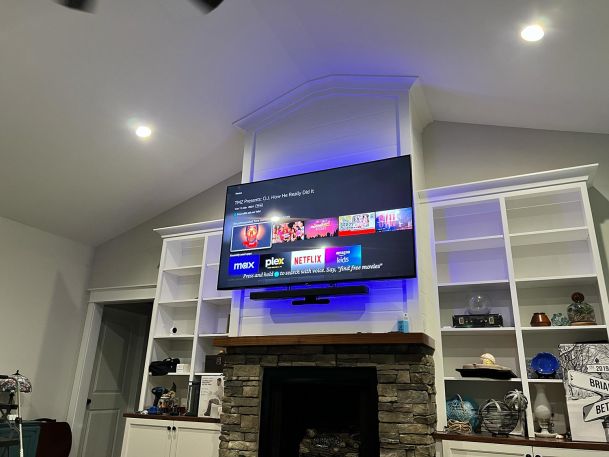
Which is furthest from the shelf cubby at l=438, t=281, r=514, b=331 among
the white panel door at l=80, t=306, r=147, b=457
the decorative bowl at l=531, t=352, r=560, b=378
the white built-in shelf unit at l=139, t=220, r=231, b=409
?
the white panel door at l=80, t=306, r=147, b=457

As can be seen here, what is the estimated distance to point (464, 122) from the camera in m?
4.19

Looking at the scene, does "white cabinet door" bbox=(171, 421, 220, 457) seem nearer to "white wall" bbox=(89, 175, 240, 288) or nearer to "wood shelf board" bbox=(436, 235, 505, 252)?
"white wall" bbox=(89, 175, 240, 288)

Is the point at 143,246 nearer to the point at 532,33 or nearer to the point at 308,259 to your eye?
the point at 308,259

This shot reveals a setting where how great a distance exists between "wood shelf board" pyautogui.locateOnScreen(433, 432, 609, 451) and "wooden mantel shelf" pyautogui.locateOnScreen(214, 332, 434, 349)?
0.60 metres

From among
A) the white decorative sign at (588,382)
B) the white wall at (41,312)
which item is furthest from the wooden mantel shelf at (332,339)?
the white wall at (41,312)

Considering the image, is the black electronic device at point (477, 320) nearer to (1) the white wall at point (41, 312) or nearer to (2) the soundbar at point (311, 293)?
(2) the soundbar at point (311, 293)

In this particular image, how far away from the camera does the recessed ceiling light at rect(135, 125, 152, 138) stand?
14.1 ft

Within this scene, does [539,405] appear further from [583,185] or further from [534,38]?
[534,38]

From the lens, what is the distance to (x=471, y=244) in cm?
377

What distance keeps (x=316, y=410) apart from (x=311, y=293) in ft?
3.28

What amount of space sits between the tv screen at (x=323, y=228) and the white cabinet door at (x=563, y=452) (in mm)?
1332

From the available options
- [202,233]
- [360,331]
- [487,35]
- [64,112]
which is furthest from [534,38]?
[64,112]

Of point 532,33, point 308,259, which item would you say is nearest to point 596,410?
point 308,259

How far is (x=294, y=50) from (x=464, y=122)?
1669mm
